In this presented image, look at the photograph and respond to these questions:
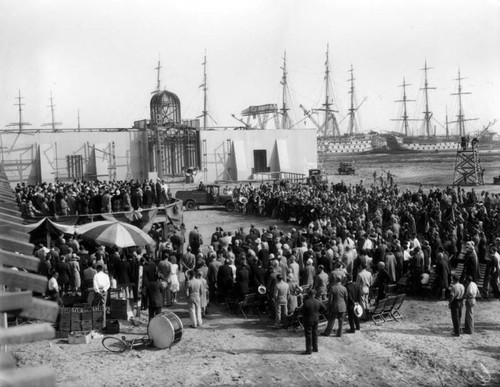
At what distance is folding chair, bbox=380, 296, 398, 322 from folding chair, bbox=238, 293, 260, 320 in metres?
2.88

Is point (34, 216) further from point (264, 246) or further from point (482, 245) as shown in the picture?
point (482, 245)

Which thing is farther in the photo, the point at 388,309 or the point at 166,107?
the point at 166,107

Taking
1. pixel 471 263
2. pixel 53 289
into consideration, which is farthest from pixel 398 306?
pixel 53 289

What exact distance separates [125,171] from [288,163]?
1434 cm

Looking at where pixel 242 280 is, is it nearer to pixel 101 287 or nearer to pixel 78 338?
pixel 101 287

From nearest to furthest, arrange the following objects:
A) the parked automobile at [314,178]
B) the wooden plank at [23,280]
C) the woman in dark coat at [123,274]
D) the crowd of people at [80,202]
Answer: the wooden plank at [23,280]
the woman in dark coat at [123,274]
the crowd of people at [80,202]
the parked automobile at [314,178]

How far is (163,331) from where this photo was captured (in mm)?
10727

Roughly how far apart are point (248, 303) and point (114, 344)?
339cm

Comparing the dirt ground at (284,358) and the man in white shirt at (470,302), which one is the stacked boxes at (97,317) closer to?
the dirt ground at (284,358)

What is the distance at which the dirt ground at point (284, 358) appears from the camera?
371 inches

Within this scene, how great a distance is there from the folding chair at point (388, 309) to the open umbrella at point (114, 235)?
21.0 feet

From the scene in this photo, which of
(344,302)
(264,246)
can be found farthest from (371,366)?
(264,246)

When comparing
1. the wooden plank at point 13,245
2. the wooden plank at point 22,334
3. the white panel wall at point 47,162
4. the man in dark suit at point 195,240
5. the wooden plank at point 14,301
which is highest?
the white panel wall at point 47,162

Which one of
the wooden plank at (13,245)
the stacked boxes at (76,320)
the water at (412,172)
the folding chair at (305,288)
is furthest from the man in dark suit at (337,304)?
the water at (412,172)
